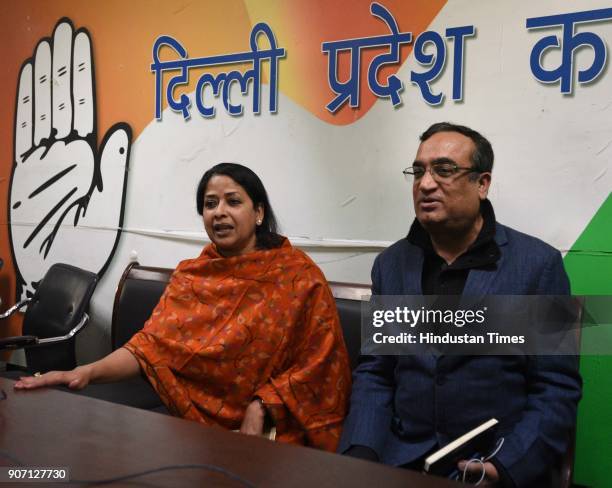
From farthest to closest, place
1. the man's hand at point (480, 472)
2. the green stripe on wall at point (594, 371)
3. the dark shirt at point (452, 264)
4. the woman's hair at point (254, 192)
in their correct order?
the woman's hair at point (254, 192) → the green stripe on wall at point (594, 371) → the dark shirt at point (452, 264) → the man's hand at point (480, 472)

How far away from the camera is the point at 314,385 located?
2031mm

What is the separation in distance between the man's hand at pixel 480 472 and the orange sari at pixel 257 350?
56 centimetres

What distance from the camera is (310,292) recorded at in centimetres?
216

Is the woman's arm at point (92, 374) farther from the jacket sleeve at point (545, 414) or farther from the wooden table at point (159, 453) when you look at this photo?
the jacket sleeve at point (545, 414)

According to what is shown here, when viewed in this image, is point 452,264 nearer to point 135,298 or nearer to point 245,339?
point 245,339

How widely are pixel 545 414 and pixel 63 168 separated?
3.09 metres

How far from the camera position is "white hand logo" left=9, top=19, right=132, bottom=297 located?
11.5ft

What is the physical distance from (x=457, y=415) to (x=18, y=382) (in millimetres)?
1168

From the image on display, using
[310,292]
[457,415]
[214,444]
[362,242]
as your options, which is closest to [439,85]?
[362,242]

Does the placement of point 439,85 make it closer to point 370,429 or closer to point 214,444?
point 370,429

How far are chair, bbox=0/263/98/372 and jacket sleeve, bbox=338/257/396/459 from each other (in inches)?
61.0

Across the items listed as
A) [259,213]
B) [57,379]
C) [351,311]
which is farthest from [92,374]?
[351,311]

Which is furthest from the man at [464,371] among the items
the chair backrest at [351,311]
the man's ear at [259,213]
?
the man's ear at [259,213]

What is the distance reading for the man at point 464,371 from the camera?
1617mm
